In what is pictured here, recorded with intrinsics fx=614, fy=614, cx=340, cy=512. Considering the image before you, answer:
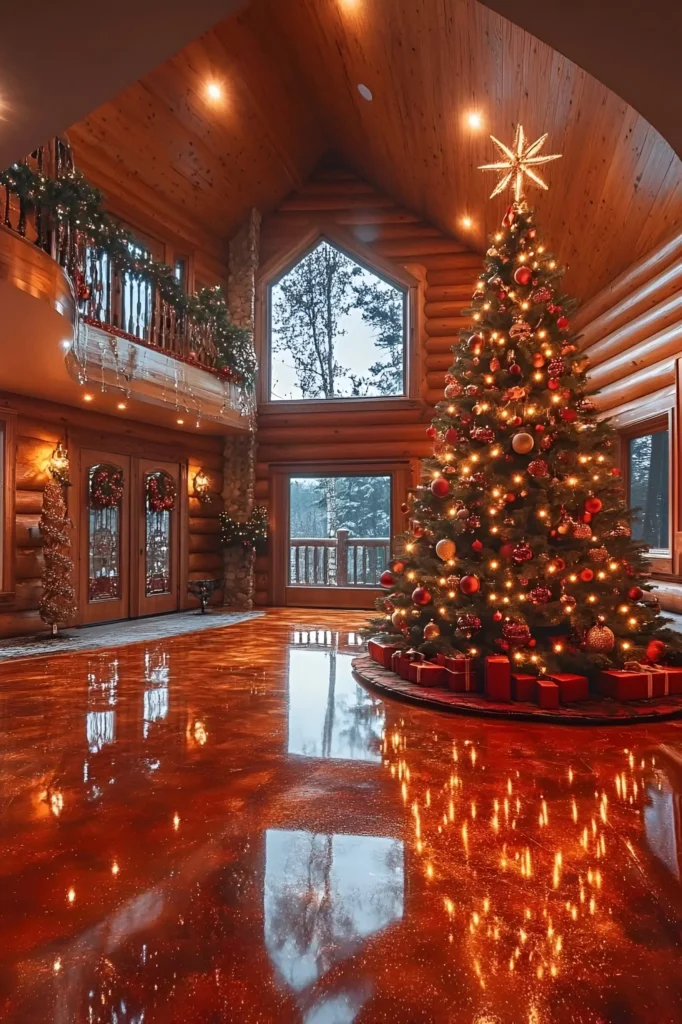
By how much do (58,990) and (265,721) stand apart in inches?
85.4

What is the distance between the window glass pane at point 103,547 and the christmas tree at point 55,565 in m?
0.91

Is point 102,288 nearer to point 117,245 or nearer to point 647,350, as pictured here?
point 117,245

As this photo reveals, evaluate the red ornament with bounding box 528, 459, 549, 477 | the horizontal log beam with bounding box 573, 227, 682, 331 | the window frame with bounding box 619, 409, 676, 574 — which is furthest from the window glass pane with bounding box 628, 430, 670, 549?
the red ornament with bounding box 528, 459, 549, 477

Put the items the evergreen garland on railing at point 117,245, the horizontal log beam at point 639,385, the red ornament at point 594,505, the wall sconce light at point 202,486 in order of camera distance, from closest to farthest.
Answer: the red ornament at point 594,505, the evergreen garland on railing at point 117,245, the horizontal log beam at point 639,385, the wall sconce light at point 202,486

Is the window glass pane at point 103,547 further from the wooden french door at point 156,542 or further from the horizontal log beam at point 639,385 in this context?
the horizontal log beam at point 639,385

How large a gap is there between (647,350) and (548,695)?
10.8ft

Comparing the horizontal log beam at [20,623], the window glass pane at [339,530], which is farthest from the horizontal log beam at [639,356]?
the horizontal log beam at [20,623]

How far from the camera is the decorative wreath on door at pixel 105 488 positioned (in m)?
7.42

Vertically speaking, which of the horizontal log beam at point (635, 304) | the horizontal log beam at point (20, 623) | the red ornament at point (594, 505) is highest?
the horizontal log beam at point (635, 304)

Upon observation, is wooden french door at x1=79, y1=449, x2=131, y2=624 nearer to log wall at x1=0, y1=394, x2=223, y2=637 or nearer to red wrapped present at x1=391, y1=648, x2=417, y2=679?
log wall at x1=0, y1=394, x2=223, y2=637

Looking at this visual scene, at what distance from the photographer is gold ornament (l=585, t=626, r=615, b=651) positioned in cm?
394

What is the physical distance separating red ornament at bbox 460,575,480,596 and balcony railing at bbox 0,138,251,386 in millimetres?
3761

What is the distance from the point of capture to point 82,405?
713cm

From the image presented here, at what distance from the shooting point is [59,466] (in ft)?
22.5
